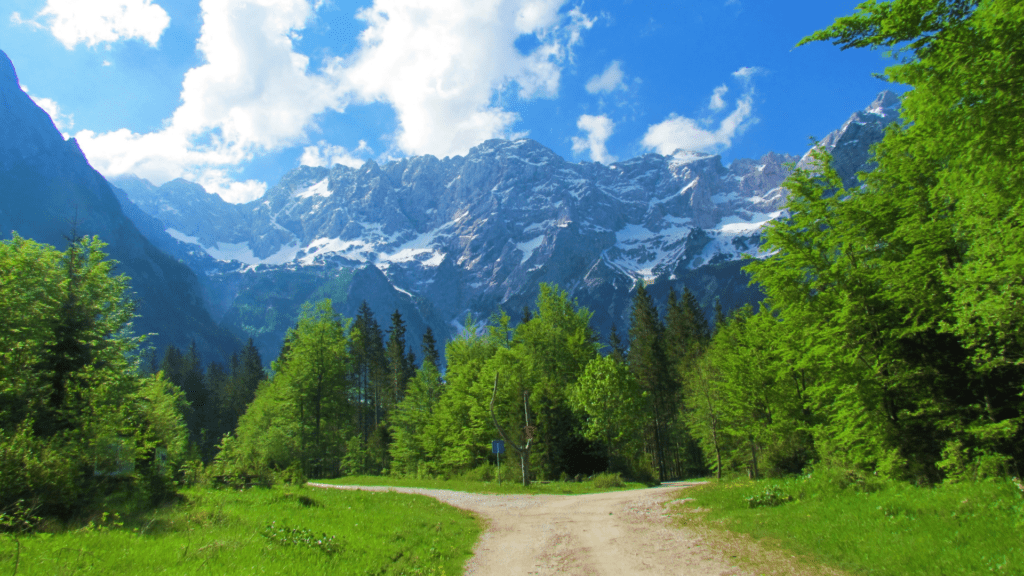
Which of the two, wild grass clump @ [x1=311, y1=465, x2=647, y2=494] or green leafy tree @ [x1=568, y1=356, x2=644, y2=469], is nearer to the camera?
wild grass clump @ [x1=311, y1=465, x2=647, y2=494]

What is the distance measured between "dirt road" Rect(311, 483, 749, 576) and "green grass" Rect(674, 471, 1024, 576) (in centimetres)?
166

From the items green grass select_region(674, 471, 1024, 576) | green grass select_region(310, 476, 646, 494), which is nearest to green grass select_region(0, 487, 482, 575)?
green grass select_region(674, 471, 1024, 576)

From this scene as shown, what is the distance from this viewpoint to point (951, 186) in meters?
12.3

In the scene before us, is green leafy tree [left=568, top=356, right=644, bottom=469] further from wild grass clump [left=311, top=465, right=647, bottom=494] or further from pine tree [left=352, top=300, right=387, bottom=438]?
pine tree [left=352, top=300, right=387, bottom=438]

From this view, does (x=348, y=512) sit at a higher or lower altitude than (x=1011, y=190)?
lower

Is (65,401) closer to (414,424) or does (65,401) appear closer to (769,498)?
(769,498)

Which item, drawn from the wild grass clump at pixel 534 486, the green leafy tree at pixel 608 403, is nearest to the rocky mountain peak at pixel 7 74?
the wild grass clump at pixel 534 486

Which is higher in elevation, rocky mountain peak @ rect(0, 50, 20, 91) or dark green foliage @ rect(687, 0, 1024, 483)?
rocky mountain peak @ rect(0, 50, 20, 91)

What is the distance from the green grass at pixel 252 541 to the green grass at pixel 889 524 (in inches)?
305

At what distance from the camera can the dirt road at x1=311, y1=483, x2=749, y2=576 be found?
10.1m

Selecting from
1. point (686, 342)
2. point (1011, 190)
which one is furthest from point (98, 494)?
point (686, 342)

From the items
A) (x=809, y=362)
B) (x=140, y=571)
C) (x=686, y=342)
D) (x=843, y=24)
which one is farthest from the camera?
(x=686, y=342)

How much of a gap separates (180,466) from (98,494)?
5424 mm

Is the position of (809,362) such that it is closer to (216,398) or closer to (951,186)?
(951,186)
